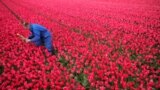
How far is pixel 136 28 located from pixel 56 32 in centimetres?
360

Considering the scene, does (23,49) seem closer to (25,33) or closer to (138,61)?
(25,33)

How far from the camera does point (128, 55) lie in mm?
6250

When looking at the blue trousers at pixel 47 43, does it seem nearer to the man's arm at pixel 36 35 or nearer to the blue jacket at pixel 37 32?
the blue jacket at pixel 37 32

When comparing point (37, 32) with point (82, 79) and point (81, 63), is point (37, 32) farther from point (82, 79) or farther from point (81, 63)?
point (82, 79)

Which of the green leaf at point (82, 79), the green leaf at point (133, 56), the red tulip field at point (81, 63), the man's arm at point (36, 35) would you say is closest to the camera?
the red tulip field at point (81, 63)

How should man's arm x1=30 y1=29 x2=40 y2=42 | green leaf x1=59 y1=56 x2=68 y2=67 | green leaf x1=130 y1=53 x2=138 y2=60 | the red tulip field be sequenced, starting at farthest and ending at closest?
1. green leaf x1=130 y1=53 x2=138 y2=60
2. man's arm x1=30 y1=29 x2=40 y2=42
3. green leaf x1=59 y1=56 x2=68 y2=67
4. the red tulip field

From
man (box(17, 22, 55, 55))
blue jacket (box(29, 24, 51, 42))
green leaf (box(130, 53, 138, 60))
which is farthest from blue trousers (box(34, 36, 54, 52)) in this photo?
green leaf (box(130, 53, 138, 60))

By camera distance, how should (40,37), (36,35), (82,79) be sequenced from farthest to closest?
1. (40,37)
2. (36,35)
3. (82,79)

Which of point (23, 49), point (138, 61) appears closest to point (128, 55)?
point (138, 61)

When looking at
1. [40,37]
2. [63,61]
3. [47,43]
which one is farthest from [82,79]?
[40,37]

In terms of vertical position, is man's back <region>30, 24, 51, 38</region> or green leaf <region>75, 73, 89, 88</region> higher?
man's back <region>30, 24, 51, 38</region>

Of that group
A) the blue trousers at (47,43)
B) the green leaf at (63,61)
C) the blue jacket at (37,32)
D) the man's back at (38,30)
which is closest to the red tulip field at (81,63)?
the green leaf at (63,61)

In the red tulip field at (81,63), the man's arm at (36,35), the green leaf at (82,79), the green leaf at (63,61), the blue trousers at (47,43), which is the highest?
the man's arm at (36,35)

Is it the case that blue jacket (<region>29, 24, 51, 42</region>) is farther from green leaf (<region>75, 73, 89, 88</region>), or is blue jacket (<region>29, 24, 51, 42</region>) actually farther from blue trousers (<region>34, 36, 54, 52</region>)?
green leaf (<region>75, 73, 89, 88</region>)
